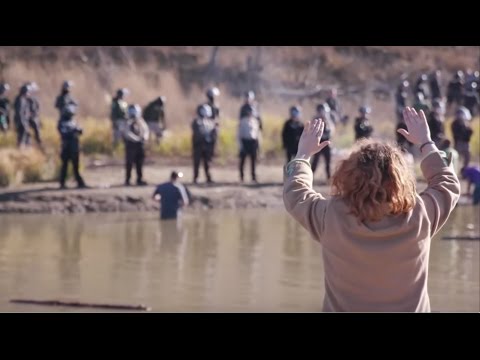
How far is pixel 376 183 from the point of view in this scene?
436 cm

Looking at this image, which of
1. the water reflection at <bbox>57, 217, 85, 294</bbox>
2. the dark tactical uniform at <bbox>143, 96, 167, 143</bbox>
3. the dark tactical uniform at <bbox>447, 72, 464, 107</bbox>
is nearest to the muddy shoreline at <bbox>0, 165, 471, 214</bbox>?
the water reflection at <bbox>57, 217, 85, 294</bbox>

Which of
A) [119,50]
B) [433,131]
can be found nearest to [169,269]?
[433,131]

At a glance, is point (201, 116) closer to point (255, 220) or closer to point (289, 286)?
point (255, 220)

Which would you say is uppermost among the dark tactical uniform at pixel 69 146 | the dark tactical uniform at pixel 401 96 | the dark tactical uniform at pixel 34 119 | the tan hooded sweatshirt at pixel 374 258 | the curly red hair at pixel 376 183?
the dark tactical uniform at pixel 401 96

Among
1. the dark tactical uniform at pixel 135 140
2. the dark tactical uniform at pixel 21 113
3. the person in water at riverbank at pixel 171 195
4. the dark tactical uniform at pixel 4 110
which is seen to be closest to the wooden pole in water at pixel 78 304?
the person in water at riverbank at pixel 171 195

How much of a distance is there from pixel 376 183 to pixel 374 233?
0.18 meters

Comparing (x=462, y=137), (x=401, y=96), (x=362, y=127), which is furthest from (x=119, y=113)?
(x=401, y=96)

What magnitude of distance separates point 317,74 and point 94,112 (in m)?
6.36

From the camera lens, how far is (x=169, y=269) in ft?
43.5

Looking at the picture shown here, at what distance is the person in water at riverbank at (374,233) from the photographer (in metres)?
4.36

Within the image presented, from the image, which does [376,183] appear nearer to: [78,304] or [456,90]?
[78,304]

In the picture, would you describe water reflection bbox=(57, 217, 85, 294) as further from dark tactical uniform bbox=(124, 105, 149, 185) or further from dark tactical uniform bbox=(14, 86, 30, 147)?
dark tactical uniform bbox=(14, 86, 30, 147)

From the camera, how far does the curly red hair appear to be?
4344 mm

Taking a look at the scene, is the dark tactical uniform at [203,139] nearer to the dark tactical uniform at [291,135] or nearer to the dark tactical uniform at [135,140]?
the dark tactical uniform at [135,140]
